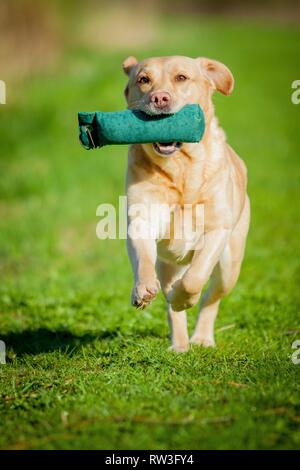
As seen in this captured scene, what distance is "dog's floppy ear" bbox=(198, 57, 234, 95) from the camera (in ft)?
19.8

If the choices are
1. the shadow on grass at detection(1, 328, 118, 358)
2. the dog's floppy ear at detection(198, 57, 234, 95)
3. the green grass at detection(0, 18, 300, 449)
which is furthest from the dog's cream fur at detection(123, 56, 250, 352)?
the shadow on grass at detection(1, 328, 118, 358)

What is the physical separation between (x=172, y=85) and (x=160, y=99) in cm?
36

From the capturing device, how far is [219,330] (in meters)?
6.91

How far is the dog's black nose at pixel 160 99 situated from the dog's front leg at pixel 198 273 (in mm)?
949

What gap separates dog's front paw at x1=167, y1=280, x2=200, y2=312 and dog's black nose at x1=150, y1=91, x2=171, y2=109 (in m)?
1.17

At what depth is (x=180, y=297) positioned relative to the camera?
543 cm

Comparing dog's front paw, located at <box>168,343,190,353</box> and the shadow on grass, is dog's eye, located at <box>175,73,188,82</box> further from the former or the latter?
the shadow on grass

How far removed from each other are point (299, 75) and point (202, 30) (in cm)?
1869

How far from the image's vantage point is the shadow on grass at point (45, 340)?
6.23 m

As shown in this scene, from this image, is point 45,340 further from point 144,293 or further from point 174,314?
point 144,293

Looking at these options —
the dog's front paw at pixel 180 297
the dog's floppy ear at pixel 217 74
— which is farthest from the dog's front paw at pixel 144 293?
the dog's floppy ear at pixel 217 74
